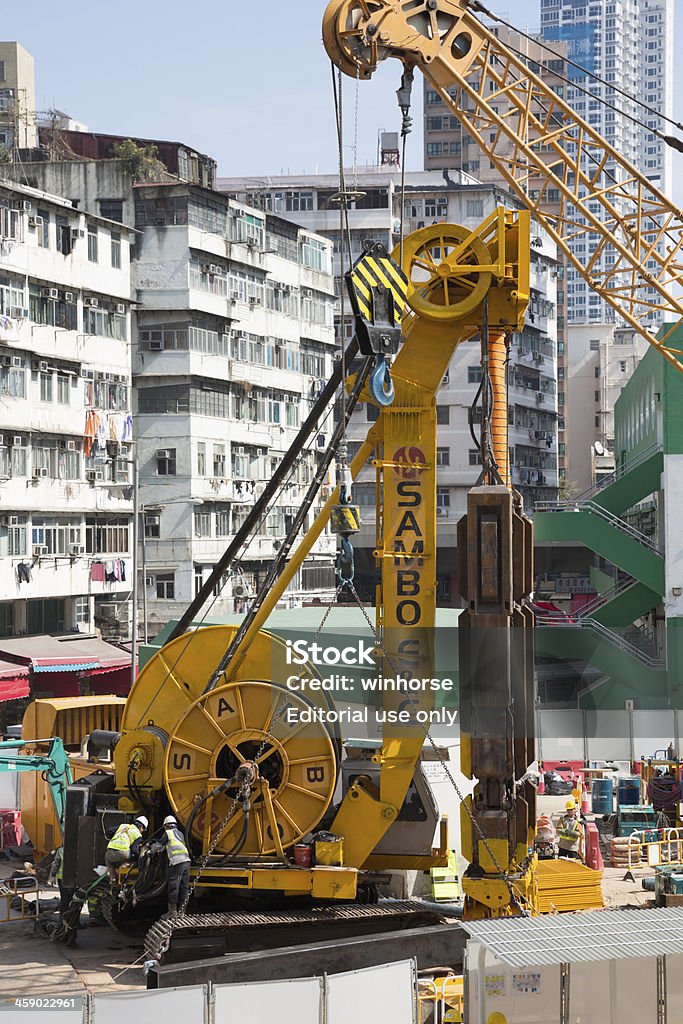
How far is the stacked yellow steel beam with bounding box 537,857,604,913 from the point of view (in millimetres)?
16062

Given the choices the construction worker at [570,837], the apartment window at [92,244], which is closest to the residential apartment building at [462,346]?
the apartment window at [92,244]

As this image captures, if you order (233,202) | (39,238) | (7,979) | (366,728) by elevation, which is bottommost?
(7,979)

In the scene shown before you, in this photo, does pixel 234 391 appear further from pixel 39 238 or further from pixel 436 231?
pixel 436 231

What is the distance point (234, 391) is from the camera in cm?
4875

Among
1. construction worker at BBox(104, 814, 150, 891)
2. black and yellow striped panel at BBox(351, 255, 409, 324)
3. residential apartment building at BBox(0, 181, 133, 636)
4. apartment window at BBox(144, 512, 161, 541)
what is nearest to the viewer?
black and yellow striped panel at BBox(351, 255, 409, 324)

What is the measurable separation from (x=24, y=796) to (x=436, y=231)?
10.4 meters

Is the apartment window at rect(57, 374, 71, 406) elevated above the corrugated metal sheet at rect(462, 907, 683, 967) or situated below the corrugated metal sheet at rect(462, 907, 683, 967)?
above

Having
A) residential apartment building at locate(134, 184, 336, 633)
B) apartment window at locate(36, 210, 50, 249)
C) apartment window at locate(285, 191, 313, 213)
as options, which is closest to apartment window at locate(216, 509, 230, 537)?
residential apartment building at locate(134, 184, 336, 633)

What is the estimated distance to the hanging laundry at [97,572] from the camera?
41406 millimetres

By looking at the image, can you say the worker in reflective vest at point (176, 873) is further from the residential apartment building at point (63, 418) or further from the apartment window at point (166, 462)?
the apartment window at point (166, 462)

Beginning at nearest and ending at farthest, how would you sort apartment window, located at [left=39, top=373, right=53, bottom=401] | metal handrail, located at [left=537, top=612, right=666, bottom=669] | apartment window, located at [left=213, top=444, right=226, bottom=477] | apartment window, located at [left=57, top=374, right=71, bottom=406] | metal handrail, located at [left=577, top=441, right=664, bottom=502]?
metal handrail, located at [left=537, top=612, right=666, bottom=669], apartment window, located at [left=39, top=373, right=53, bottom=401], apartment window, located at [left=57, top=374, right=71, bottom=406], metal handrail, located at [left=577, top=441, right=664, bottom=502], apartment window, located at [left=213, top=444, right=226, bottom=477]

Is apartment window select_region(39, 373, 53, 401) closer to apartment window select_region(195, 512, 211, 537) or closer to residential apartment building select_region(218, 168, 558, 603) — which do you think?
apartment window select_region(195, 512, 211, 537)

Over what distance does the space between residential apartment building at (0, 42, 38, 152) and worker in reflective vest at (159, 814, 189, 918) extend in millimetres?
33655

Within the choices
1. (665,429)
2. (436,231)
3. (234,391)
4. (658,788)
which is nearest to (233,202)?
(234,391)
